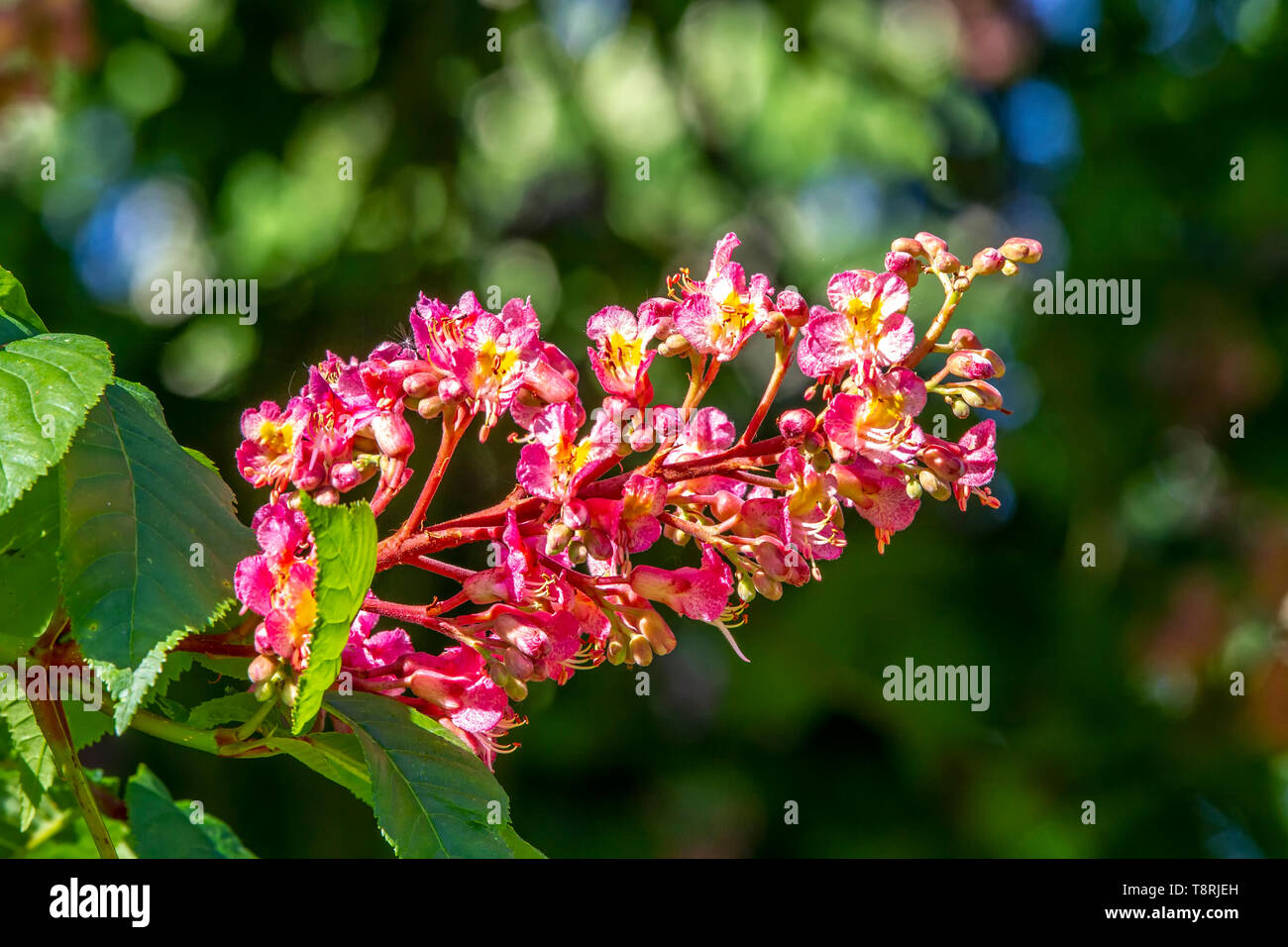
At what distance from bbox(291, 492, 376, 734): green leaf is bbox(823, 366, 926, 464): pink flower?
283mm

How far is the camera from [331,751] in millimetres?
818

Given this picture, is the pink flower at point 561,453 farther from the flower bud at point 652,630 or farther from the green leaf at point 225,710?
the green leaf at point 225,710

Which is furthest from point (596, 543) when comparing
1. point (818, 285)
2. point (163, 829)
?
point (818, 285)

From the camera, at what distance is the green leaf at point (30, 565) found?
0.75 m

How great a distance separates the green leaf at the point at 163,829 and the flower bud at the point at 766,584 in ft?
1.85

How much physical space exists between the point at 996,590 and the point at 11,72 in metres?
2.40

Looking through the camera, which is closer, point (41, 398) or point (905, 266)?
point (41, 398)

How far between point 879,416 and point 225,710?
45cm

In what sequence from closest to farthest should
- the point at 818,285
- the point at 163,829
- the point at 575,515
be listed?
the point at 575,515
the point at 163,829
the point at 818,285

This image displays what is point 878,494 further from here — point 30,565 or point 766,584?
point 30,565
